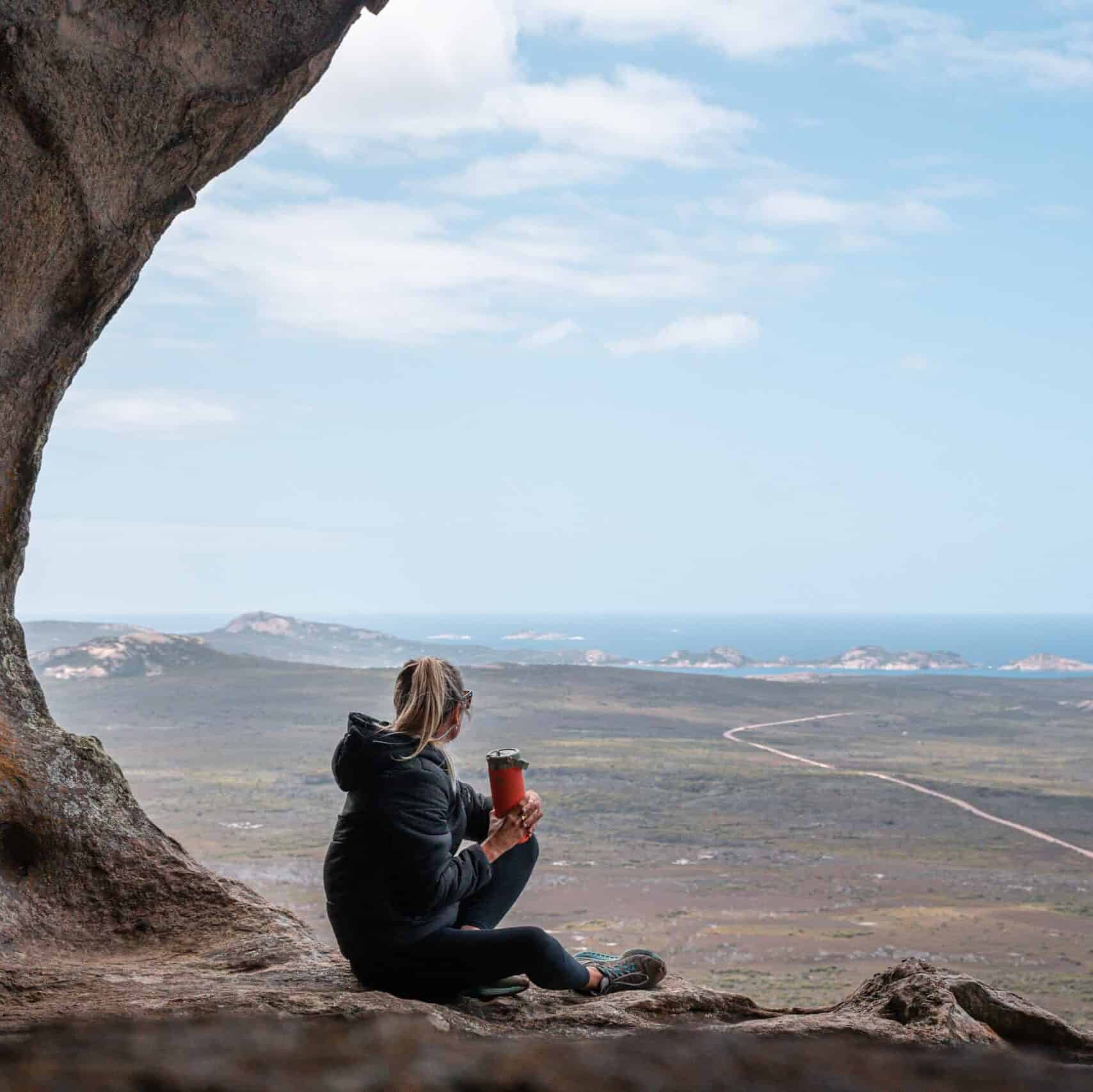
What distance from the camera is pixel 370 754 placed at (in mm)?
5809

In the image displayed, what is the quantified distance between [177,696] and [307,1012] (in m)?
72.3

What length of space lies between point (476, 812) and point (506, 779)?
1.17 ft

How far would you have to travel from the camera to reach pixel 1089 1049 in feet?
22.1

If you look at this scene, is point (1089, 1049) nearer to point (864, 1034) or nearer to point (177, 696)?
point (864, 1034)

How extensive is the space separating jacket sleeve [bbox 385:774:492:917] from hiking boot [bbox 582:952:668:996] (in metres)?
1.28

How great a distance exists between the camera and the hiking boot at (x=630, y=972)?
266 inches

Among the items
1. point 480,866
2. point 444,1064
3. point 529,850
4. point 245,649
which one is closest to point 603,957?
point 529,850

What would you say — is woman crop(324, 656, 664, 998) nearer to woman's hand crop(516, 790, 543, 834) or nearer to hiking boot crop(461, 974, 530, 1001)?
hiking boot crop(461, 974, 530, 1001)

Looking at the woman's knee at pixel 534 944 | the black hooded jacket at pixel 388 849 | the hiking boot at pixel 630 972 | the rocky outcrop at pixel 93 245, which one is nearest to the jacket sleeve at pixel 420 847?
the black hooded jacket at pixel 388 849

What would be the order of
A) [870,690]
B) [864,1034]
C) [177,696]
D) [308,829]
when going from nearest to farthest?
[864,1034] → [308,829] → [177,696] → [870,690]

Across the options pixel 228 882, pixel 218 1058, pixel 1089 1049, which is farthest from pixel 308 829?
pixel 218 1058

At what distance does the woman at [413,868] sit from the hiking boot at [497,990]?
0.01 metres

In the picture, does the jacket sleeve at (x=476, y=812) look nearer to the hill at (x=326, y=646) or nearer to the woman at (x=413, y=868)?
the woman at (x=413, y=868)

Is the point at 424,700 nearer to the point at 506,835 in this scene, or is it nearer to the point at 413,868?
the point at 413,868
